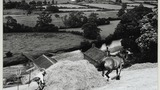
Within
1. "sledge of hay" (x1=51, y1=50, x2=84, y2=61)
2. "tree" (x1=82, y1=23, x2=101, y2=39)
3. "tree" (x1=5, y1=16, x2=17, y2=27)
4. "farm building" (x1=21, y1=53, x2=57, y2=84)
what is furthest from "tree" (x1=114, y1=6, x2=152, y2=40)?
"tree" (x1=5, y1=16, x2=17, y2=27)

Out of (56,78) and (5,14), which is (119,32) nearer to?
(56,78)

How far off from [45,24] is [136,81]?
163 cm

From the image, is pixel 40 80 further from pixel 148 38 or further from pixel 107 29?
pixel 148 38

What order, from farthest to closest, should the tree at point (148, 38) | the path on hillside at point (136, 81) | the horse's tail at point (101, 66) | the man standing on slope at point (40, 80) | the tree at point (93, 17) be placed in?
1. the tree at point (148, 38)
2. the tree at point (93, 17)
3. the horse's tail at point (101, 66)
4. the path on hillside at point (136, 81)
5. the man standing on slope at point (40, 80)

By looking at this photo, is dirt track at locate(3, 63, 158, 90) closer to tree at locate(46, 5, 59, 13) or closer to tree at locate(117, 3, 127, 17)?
tree at locate(117, 3, 127, 17)

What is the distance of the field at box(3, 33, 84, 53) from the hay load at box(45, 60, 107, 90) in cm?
31

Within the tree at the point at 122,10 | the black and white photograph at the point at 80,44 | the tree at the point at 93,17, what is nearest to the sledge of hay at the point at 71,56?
the black and white photograph at the point at 80,44

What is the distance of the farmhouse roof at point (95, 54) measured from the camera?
18.1ft

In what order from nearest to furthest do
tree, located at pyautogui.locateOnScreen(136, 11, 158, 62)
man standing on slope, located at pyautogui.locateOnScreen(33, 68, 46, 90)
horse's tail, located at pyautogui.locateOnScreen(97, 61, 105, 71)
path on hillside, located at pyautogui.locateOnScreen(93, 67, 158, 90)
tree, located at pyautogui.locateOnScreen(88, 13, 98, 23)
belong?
man standing on slope, located at pyautogui.locateOnScreen(33, 68, 46, 90)
path on hillside, located at pyautogui.locateOnScreen(93, 67, 158, 90)
horse's tail, located at pyautogui.locateOnScreen(97, 61, 105, 71)
tree, located at pyautogui.locateOnScreen(88, 13, 98, 23)
tree, located at pyautogui.locateOnScreen(136, 11, 158, 62)

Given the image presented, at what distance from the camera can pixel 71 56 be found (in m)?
5.46

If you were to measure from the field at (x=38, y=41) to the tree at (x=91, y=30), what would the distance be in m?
0.11

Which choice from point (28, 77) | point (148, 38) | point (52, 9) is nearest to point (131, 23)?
point (148, 38)

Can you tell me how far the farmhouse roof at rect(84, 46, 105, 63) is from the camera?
5.50 m

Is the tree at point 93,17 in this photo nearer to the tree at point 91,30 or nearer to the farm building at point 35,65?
the tree at point 91,30
